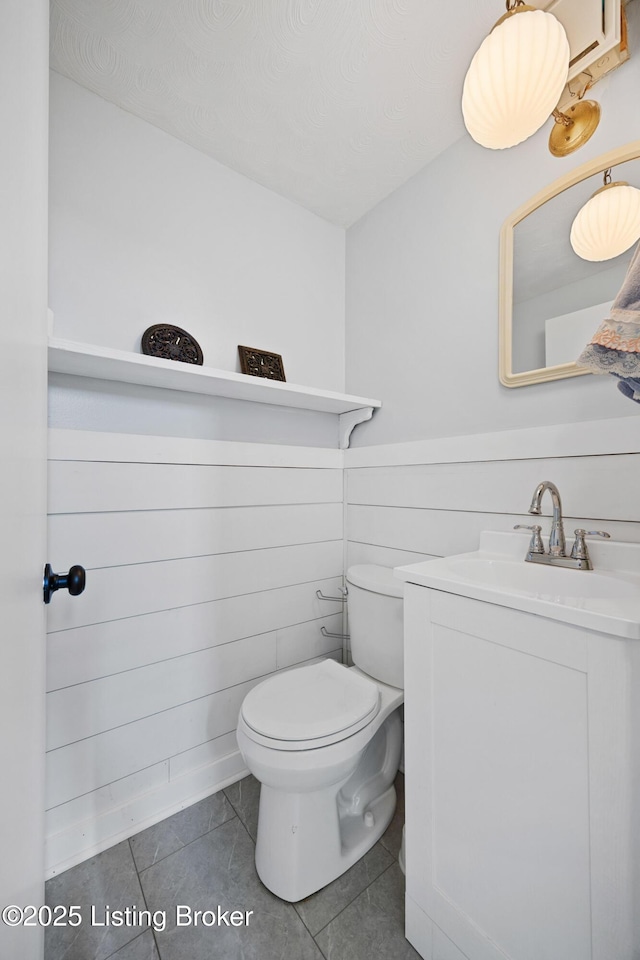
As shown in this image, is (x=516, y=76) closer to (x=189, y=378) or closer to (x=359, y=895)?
(x=189, y=378)

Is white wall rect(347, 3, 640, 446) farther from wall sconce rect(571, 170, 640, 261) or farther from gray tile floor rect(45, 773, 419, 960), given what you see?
gray tile floor rect(45, 773, 419, 960)

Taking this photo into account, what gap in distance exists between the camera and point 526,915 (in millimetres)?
731

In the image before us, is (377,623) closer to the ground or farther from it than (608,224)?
closer to the ground

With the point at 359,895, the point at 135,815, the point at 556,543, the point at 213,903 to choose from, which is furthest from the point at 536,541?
the point at 135,815

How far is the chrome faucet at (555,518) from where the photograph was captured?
1.03 metres

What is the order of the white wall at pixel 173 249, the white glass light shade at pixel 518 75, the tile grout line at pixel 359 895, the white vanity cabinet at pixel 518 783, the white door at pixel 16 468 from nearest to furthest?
the white door at pixel 16 468 → the white vanity cabinet at pixel 518 783 → the white glass light shade at pixel 518 75 → the tile grout line at pixel 359 895 → the white wall at pixel 173 249

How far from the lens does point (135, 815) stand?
1248mm

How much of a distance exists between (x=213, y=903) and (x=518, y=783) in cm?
90

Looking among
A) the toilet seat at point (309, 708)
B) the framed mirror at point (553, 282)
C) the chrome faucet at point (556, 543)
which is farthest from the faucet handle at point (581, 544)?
the toilet seat at point (309, 708)

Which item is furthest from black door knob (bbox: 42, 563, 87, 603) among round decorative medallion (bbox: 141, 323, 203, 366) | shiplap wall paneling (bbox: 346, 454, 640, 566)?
shiplap wall paneling (bbox: 346, 454, 640, 566)

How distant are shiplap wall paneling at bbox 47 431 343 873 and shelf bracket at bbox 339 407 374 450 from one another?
0.32m

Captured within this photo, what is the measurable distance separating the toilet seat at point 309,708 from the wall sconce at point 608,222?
4.65ft

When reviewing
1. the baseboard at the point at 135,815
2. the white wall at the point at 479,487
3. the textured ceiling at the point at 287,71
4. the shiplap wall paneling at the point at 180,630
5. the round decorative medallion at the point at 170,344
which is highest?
the textured ceiling at the point at 287,71

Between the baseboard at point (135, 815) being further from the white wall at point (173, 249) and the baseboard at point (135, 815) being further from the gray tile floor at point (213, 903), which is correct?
the white wall at point (173, 249)
